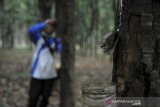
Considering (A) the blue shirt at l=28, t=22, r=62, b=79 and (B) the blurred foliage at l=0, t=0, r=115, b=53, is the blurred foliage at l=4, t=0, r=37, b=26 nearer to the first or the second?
(B) the blurred foliage at l=0, t=0, r=115, b=53

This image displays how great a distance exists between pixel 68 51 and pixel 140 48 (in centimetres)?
525

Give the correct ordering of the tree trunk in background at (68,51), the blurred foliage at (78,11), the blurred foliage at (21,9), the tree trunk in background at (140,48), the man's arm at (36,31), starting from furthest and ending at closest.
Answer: the blurred foliage at (21,9), the blurred foliage at (78,11), the man's arm at (36,31), the tree trunk in background at (68,51), the tree trunk in background at (140,48)

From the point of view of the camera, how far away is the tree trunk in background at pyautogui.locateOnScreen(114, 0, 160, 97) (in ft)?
8.56

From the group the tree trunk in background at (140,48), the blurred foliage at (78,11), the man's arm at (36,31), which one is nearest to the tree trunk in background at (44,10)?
the man's arm at (36,31)

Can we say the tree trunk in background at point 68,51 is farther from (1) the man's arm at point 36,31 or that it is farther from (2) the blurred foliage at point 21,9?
(2) the blurred foliage at point 21,9

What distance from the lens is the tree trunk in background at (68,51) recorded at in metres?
7.61

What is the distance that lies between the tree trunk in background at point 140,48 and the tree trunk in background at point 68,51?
4.97 meters

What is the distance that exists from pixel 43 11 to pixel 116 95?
398 inches

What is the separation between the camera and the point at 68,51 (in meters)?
7.84

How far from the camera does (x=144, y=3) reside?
2.63 metres

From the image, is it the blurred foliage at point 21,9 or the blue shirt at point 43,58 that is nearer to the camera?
the blue shirt at point 43,58

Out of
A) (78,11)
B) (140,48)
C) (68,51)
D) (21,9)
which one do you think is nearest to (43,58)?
(68,51)

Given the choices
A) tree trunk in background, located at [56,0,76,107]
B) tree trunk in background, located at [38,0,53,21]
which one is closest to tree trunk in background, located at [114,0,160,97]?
tree trunk in background, located at [56,0,76,107]

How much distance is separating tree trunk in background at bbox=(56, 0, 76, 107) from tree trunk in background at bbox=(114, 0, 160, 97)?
196 inches
